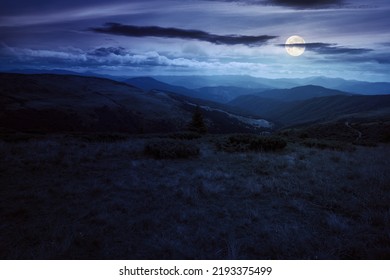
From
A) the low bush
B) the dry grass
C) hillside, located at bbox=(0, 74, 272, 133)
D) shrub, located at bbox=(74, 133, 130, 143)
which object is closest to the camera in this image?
the dry grass

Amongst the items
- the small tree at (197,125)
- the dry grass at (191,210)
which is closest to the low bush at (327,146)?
the dry grass at (191,210)

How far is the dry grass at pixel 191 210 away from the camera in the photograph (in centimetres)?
471

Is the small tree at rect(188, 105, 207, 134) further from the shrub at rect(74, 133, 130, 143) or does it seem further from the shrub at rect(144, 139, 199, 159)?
the shrub at rect(144, 139, 199, 159)

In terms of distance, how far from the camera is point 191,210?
6.34 meters

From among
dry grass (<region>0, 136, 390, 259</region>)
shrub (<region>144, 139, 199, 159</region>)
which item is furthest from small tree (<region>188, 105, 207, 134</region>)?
dry grass (<region>0, 136, 390, 259</region>)

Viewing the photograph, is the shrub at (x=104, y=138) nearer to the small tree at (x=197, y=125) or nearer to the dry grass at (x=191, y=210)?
the dry grass at (x=191, y=210)

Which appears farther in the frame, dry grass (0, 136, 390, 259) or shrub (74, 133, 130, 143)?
shrub (74, 133, 130, 143)

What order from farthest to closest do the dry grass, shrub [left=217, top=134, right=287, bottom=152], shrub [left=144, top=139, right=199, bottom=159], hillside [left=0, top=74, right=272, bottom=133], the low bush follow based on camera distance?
hillside [left=0, top=74, right=272, bottom=133], the low bush, shrub [left=217, top=134, right=287, bottom=152], shrub [left=144, top=139, right=199, bottom=159], the dry grass

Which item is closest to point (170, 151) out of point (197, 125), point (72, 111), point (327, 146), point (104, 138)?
point (104, 138)

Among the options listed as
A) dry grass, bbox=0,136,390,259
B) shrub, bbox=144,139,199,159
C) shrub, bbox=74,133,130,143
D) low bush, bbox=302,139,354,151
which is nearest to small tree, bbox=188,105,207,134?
shrub, bbox=74,133,130,143

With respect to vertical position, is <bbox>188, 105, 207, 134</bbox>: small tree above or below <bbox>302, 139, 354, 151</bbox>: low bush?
below

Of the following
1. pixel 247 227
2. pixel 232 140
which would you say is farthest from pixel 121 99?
pixel 247 227

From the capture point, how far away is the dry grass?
15.5ft
